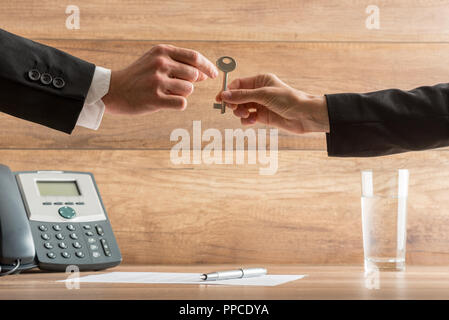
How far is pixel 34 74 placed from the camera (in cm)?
95

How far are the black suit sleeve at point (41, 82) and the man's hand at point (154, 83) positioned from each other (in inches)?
2.3

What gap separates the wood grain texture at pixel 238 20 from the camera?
4.38 feet

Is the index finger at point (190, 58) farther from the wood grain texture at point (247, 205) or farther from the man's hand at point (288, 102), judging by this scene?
the wood grain texture at point (247, 205)

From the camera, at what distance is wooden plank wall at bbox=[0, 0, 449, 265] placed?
1298 mm

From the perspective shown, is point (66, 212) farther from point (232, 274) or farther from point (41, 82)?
point (232, 274)

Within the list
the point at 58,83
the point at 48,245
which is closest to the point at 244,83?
the point at 58,83

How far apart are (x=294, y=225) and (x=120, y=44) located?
1.92 feet

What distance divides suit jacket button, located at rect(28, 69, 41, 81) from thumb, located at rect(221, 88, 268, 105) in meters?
0.34

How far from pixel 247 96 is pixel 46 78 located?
36 centimetres

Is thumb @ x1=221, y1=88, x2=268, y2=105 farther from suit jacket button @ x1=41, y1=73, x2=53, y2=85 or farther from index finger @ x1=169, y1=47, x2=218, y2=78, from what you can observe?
suit jacket button @ x1=41, y1=73, x2=53, y2=85
